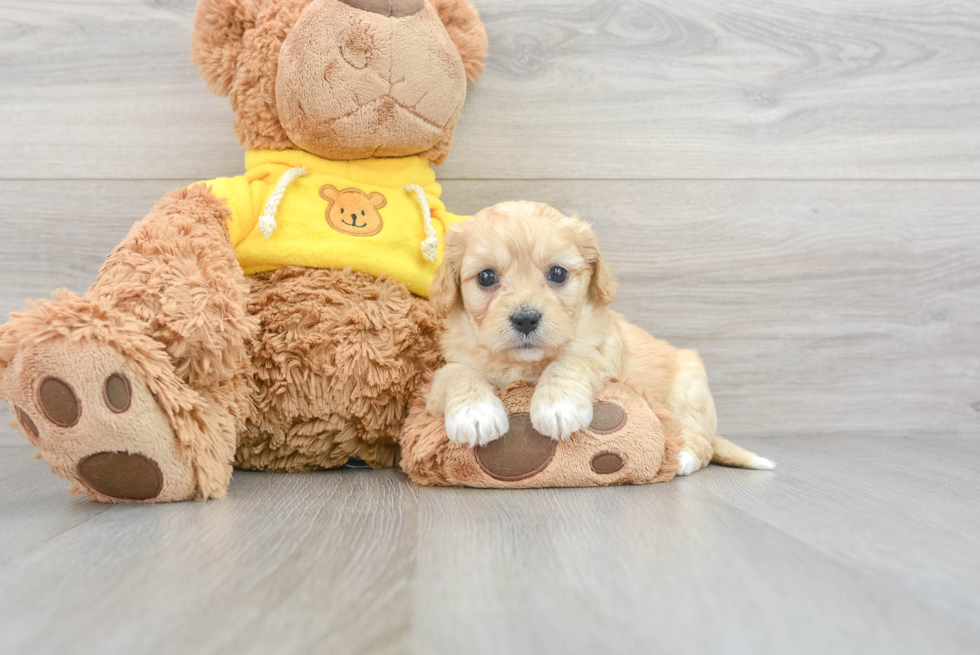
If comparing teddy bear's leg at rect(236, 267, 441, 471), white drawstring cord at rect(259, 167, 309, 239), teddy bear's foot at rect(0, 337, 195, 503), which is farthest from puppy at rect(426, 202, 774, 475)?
teddy bear's foot at rect(0, 337, 195, 503)

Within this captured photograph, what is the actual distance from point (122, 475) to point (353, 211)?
0.69 metres

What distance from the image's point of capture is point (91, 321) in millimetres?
1053

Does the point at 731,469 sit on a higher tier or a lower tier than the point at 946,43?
lower

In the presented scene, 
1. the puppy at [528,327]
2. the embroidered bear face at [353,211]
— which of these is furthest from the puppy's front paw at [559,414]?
the embroidered bear face at [353,211]

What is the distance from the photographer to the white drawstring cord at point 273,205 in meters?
1.41

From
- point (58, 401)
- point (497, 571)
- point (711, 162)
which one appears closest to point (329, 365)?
point (58, 401)

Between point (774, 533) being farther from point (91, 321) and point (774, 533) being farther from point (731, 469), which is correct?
point (91, 321)

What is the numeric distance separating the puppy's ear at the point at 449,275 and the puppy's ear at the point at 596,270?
237mm

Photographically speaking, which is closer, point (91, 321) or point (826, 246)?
point (91, 321)

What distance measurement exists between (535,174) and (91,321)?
1206 millimetres

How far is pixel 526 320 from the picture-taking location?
4.00 ft

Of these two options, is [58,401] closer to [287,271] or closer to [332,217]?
[287,271]

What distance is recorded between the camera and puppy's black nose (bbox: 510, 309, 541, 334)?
4.00ft

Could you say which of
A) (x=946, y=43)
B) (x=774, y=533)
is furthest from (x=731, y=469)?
(x=946, y=43)
